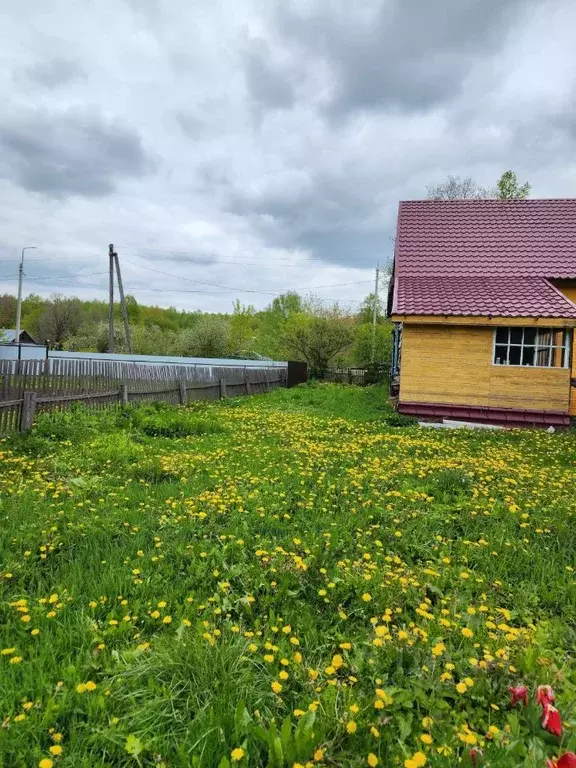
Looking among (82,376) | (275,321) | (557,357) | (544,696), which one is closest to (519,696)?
(544,696)

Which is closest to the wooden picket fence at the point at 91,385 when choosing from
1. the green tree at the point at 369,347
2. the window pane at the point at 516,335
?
the window pane at the point at 516,335

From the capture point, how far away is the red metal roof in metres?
11.7

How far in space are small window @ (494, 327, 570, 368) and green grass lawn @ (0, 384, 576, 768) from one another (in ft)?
20.3

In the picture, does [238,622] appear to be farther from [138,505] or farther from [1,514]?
[1,514]

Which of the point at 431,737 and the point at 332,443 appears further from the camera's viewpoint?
the point at 332,443

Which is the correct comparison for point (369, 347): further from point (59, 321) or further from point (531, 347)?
point (59, 321)

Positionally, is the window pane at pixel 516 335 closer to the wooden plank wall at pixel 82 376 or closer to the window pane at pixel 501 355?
the window pane at pixel 501 355

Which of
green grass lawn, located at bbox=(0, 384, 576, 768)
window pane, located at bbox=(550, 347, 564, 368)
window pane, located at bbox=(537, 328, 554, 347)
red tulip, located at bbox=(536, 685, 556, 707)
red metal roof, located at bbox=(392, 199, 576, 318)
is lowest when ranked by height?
green grass lawn, located at bbox=(0, 384, 576, 768)

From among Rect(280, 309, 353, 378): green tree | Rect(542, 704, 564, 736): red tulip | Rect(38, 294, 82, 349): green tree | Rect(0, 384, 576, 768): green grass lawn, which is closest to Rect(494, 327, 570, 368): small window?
Rect(0, 384, 576, 768): green grass lawn

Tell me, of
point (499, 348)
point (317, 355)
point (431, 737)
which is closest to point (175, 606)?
point (431, 737)

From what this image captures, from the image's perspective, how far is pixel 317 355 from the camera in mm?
28500

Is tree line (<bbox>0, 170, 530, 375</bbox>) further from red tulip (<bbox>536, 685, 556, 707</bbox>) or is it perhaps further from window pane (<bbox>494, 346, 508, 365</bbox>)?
red tulip (<bbox>536, 685, 556, 707</bbox>)

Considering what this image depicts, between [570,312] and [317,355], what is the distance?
1828cm

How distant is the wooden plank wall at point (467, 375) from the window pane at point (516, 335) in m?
0.54
